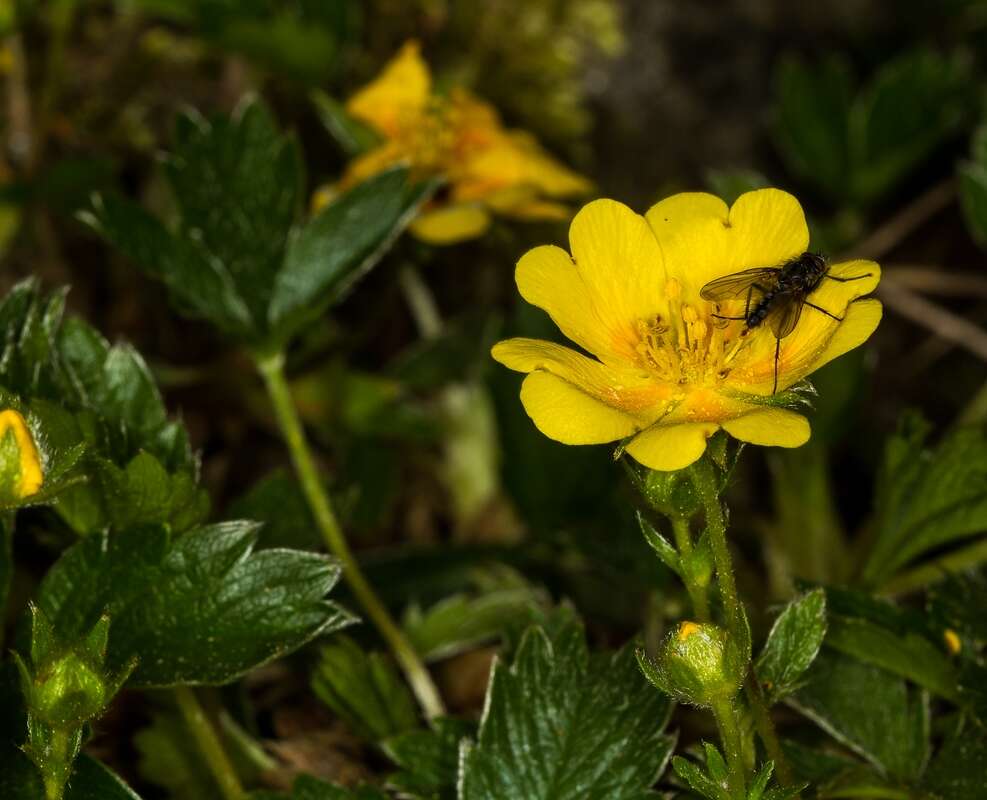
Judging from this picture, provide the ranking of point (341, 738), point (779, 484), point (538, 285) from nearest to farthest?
point (538, 285) → point (341, 738) → point (779, 484)

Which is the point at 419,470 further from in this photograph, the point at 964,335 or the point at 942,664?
the point at 942,664

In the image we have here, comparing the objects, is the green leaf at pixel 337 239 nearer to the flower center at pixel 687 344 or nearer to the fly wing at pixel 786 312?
the flower center at pixel 687 344

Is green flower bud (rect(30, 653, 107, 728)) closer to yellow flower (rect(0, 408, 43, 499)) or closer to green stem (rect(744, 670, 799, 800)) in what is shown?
yellow flower (rect(0, 408, 43, 499))

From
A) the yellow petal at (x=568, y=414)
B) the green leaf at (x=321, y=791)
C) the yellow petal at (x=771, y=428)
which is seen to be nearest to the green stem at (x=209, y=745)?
the green leaf at (x=321, y=791)

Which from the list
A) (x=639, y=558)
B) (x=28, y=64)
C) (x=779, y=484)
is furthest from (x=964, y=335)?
(x=28, y=64)

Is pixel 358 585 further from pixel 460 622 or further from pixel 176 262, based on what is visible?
pixel 176 262
